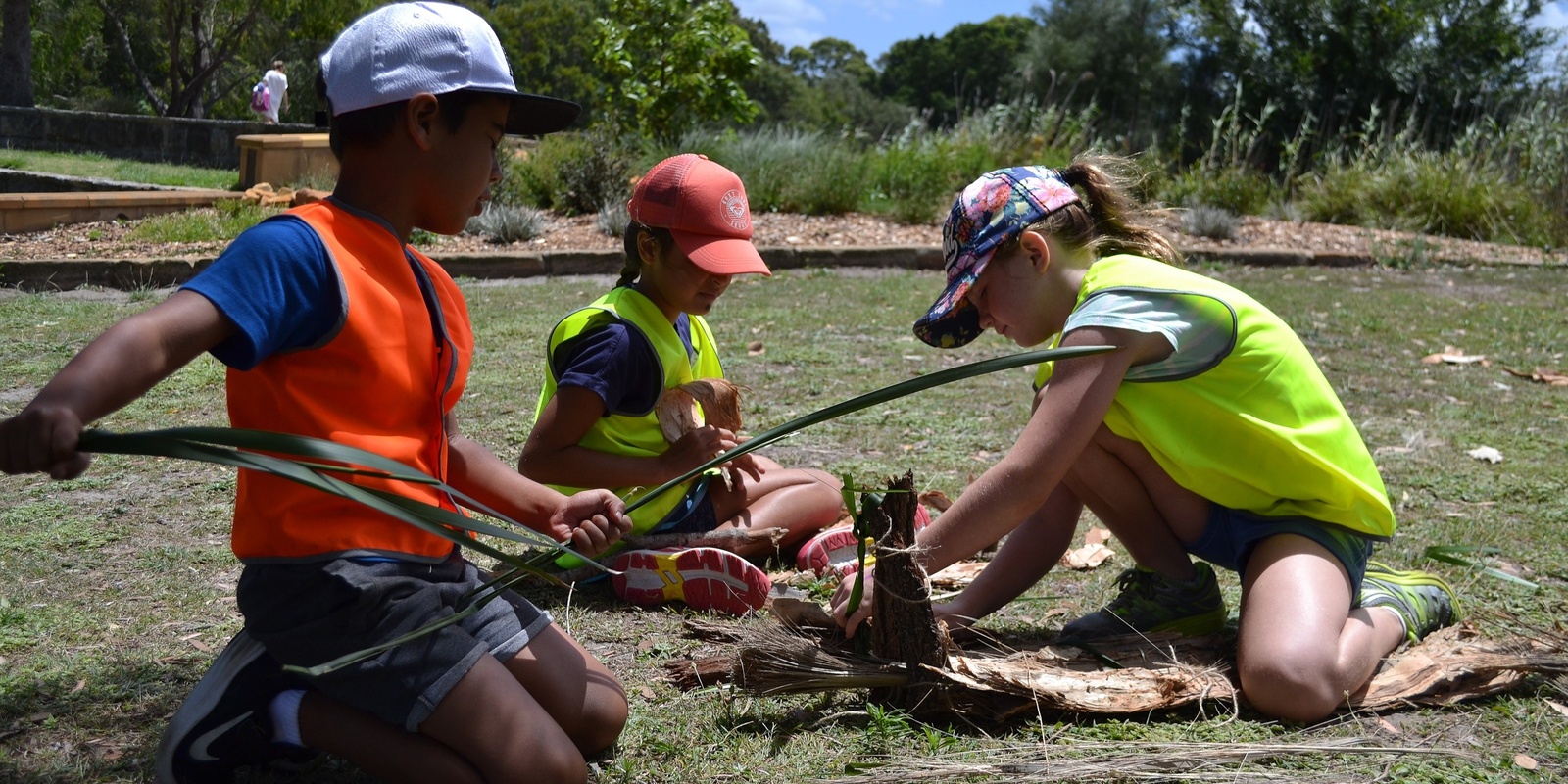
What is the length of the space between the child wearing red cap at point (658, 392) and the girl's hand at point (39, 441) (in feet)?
5.30

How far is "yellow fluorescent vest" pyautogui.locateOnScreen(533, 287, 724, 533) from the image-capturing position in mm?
3117

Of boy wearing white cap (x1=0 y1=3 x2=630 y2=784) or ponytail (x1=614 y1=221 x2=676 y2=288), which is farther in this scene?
ponytail (x1=614 y1=221 x2=676 y2=288)

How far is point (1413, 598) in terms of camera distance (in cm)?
285

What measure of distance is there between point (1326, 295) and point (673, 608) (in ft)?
23.9

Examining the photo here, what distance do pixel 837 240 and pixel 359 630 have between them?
8.99 m

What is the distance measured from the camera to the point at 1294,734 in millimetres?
2324

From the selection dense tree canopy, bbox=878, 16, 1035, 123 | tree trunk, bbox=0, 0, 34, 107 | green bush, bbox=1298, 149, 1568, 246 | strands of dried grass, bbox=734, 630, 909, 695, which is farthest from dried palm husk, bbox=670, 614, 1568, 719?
dense tree canopy, bbox=878, 16, 1035, 123

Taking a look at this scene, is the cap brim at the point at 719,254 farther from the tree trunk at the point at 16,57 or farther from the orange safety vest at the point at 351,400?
A: the tree trunk at the point at 16,57

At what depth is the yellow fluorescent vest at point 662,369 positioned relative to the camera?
312 centimetres

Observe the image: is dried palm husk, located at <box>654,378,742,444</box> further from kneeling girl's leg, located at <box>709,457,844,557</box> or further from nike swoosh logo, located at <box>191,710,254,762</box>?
nike swoosh logo, located at <box>191,710,254,762</box>

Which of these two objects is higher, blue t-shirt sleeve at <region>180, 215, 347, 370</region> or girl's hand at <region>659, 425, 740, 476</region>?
blue t-shirt sleeve at <region>180, 215, 347, 370</region>

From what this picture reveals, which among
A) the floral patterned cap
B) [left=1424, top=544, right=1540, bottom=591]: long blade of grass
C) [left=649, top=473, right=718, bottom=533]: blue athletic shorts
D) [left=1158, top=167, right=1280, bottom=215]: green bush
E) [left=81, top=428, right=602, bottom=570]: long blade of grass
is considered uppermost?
[left=1158, top=167, right=1280, bottom=215]: green bush

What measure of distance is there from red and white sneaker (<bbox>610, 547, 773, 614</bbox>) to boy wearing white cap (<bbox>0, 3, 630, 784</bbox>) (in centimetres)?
84

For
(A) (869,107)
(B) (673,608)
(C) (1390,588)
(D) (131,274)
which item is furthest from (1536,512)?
(A) (869,107)
